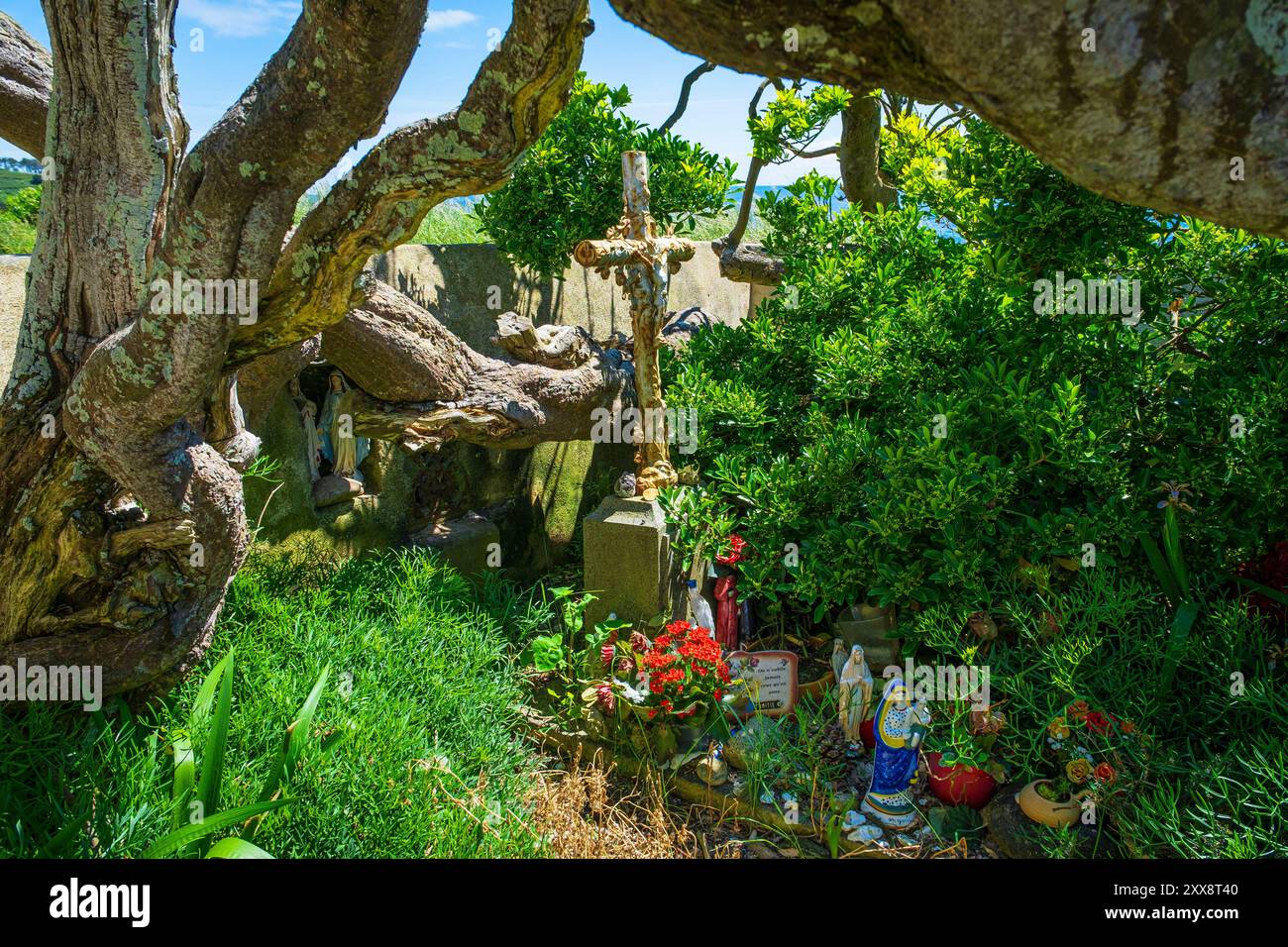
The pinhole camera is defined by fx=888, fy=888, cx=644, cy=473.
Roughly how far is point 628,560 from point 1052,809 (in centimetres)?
258

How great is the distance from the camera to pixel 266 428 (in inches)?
216

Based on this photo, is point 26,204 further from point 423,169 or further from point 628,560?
point 423,169

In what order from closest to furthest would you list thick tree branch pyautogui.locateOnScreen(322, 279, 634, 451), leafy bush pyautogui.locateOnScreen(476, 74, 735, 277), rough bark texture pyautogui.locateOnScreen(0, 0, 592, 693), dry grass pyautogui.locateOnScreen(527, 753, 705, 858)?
rough bark texture pyautogui.locateOnScreen(0, 0, 592, 693)
dry grass pyautogui.locateOnScreen(527, 753, 705, 858)
thick tree branch pyautogui.locateOnScreen(322, 279, 634, 451)
leafy bush pyautogui.locateOnScreen(476, 74, 735, 277)

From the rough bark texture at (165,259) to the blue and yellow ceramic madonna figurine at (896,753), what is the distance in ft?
9.18

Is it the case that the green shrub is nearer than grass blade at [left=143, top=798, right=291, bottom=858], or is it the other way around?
grass blade at [left=143, top=798, right=291, bottom=858]

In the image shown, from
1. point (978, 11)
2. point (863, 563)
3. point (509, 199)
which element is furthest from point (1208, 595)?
point (509, 199)

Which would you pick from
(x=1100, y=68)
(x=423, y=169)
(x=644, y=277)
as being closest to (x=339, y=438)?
(x=644, y=277)

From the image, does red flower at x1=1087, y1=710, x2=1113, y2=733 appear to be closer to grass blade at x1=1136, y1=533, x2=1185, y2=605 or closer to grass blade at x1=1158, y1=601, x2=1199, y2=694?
grass blade at x1=1158, y1=601, x2=1199, y2=694

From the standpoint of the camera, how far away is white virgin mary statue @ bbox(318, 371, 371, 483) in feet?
18.9

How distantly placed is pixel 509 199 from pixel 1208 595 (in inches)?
190

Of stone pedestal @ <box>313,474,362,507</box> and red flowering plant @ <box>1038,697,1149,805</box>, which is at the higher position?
stone pedestal @ <box>313,474,362,507</box>

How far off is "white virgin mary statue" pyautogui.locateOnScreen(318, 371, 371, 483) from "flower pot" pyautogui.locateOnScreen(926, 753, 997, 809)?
3.93 m

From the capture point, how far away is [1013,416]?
4.40 m

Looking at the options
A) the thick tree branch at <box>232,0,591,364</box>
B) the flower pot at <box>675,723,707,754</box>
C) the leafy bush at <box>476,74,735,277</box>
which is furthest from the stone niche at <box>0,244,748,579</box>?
the flower pot at <box>675,723,707,754</box>
